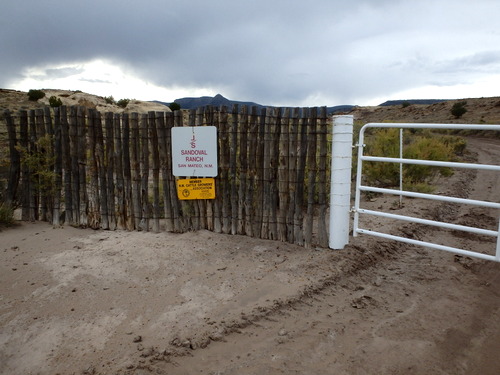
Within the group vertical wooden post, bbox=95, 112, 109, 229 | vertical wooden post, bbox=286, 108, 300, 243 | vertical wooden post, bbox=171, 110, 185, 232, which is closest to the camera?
vertical wooden post, bbox=286, 108, 300, 243

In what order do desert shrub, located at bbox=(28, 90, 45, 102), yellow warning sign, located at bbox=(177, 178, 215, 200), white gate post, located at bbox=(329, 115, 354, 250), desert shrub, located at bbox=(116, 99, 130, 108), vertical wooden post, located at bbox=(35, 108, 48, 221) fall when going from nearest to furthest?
white gate post, located at bbox=(329, 115, 354, 250)
yellow warning sign, located at bbox=(177, 178, 215, 200)
vertical wooden post, located at bbox=(35, 108, 48, 221)
desert shrub, located at bbox=(28, 90, 45, 102)
desert shrub, located at bbox=(116, 99, 130, 108)

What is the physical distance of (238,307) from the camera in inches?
171

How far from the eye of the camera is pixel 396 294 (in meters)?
4.81

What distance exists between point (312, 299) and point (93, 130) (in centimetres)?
464

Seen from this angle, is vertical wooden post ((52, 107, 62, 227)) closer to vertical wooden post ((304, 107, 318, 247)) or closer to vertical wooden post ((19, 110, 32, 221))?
vertical wooden post ((19, 110, 32, 221))

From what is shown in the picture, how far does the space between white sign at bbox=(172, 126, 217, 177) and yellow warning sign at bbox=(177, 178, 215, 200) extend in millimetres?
94

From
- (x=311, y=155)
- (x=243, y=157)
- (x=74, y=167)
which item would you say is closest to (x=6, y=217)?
(x=74, y=167)

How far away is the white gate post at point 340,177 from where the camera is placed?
5.60 meters

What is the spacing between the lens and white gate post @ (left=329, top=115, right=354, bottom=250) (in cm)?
560

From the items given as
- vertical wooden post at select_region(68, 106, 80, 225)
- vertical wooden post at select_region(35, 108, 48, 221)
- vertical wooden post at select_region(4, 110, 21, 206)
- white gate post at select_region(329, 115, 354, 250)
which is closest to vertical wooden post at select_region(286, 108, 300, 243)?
white gate post at select_region(329, 115, 354, 250)

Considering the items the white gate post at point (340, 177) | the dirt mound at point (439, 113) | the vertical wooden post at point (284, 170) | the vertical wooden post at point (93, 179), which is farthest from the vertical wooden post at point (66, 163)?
the dirt mound at point (439, 113)

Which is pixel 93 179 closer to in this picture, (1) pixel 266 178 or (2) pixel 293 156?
(1) pixel 266 178

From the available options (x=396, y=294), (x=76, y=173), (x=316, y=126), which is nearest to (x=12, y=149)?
(x=76, y=173)

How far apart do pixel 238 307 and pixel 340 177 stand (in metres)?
2.32
